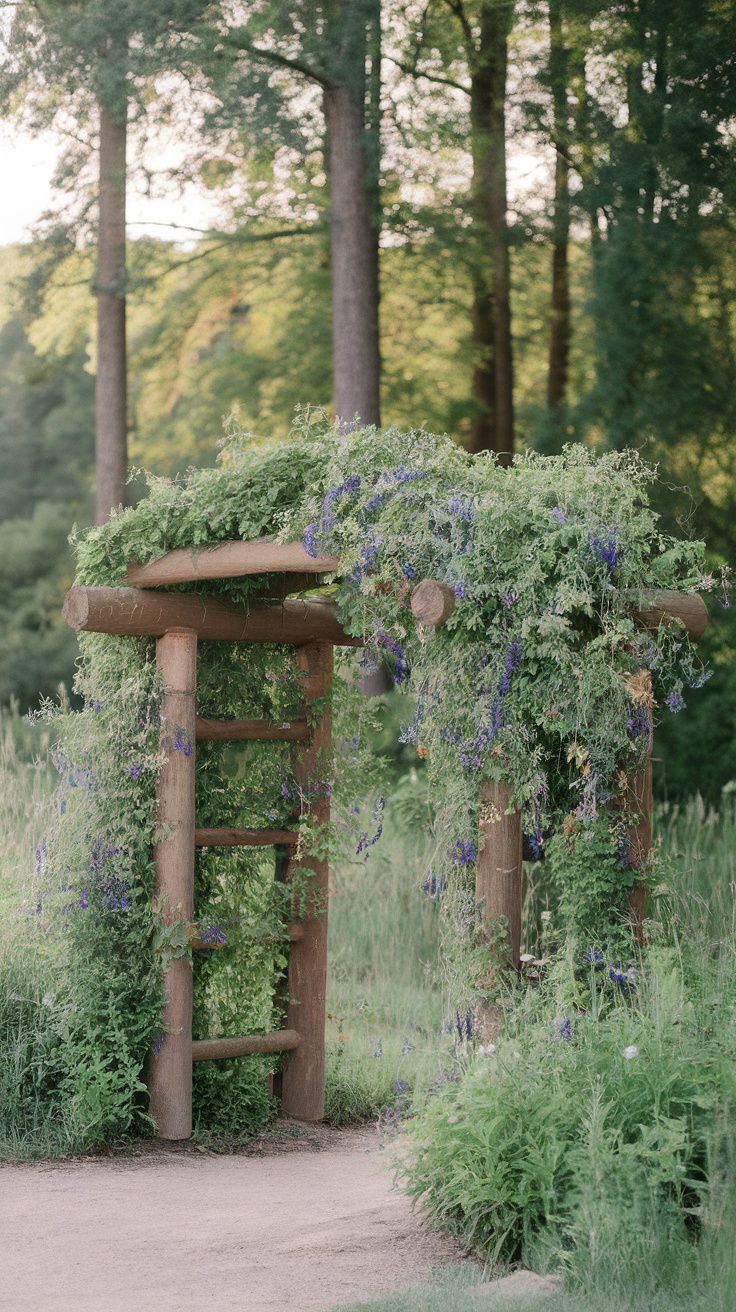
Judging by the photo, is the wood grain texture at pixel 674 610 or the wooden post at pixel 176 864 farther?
the wooden post at pixel 176 864

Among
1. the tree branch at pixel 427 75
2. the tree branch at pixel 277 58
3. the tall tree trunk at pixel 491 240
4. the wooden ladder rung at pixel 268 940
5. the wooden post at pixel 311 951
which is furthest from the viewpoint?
the tall tree trunk at pixel 491 240

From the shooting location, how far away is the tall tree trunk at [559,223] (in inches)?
528

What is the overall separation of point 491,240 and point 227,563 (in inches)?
401

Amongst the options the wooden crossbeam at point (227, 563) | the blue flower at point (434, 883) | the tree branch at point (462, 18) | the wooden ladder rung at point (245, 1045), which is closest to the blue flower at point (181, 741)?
the wooden crossbeam at point (227, 563)

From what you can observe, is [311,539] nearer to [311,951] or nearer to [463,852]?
[463,852]

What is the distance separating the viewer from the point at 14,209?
642 inches

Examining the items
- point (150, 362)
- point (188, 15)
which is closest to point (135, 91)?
point (188, 15)

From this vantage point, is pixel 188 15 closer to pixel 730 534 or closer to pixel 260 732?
pixel 730 534

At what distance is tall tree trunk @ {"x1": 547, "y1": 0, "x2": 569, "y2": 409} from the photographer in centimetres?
1342

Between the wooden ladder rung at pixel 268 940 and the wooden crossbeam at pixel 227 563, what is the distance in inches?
58.2

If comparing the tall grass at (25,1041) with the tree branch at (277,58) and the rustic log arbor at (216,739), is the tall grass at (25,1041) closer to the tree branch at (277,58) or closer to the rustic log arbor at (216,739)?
the rustic log arbor at (216,739)

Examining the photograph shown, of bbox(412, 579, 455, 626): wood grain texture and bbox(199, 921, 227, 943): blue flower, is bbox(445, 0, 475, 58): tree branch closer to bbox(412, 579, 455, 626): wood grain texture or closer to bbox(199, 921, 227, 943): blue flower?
bbox(199, 921, 227, 943): blue flower

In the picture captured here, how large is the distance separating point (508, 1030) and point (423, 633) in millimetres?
1267

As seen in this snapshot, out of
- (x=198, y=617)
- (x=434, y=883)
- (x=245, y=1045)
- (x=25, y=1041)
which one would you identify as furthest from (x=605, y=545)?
(x=25, y=1041)
